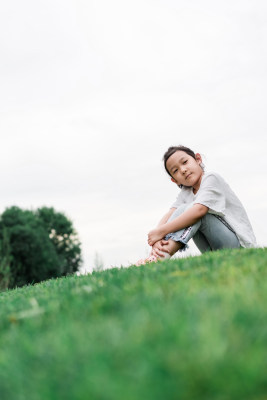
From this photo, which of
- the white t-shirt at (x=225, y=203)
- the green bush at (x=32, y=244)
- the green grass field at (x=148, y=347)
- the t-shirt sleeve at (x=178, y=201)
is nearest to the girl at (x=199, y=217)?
the white t-shirt at (x=225, y=203)

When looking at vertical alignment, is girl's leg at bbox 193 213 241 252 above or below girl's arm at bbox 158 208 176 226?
below

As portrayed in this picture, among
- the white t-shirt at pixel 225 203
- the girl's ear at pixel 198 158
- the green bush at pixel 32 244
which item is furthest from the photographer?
the green bush at pixel 32 244

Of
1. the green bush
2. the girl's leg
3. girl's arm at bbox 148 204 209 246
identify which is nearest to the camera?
girl's arm at bbox 148 204 209 246

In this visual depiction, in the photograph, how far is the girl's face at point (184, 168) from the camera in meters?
6.22

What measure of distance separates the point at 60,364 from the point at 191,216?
4014mm

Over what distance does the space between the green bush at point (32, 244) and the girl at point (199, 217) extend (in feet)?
79.7

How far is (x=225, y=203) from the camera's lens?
6.05 m

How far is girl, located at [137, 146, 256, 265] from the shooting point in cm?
566

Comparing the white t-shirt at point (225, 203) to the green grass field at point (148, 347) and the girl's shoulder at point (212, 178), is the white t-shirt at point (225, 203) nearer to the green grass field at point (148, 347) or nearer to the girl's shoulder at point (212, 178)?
the girl's shoulder at point (212, 178)

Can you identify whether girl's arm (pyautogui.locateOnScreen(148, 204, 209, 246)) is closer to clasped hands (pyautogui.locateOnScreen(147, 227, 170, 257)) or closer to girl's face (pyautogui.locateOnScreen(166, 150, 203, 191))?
clasped hands (pyautogui.locateOnScreen(147, 227, 170, 257))

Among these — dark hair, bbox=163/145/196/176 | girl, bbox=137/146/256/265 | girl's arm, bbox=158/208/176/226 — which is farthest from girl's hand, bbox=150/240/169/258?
dark hair, bbox=163/145/196/176

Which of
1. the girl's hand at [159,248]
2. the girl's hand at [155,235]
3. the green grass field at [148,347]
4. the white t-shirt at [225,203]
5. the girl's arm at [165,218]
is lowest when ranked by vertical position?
the green grass field at [148,347]

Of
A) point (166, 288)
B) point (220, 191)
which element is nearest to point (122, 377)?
point (166, 288)

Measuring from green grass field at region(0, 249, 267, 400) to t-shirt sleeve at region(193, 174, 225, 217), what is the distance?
10.0 feet
